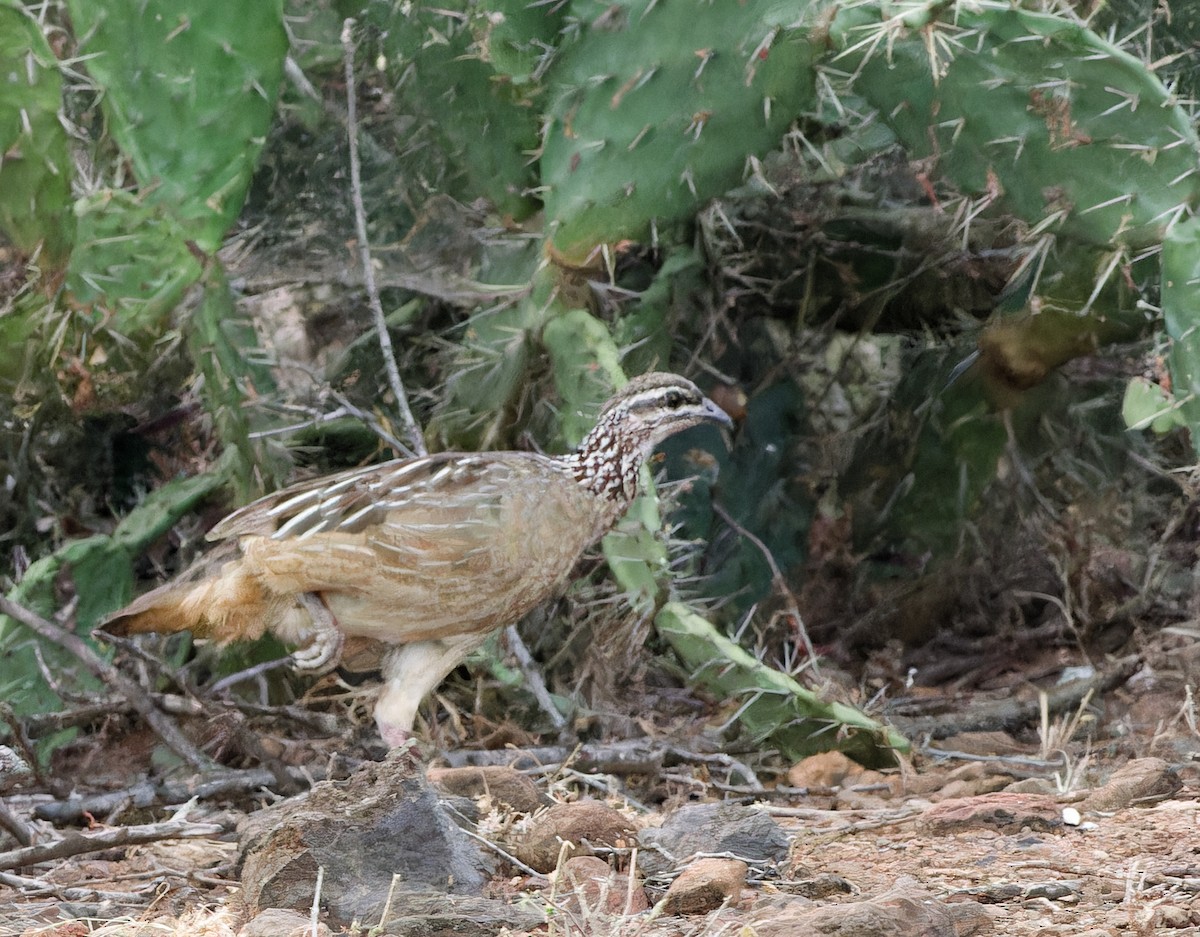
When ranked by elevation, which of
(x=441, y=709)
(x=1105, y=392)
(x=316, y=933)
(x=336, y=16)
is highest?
(x=336, y=16)

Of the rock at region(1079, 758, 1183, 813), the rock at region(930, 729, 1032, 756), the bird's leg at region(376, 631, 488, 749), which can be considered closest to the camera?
the rock at region(1079, 758, 1183, 813)

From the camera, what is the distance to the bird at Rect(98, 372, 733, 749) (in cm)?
326

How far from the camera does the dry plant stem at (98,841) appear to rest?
264cm

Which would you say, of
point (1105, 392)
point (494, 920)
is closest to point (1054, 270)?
point (1105, 392)

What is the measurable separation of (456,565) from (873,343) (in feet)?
9.19

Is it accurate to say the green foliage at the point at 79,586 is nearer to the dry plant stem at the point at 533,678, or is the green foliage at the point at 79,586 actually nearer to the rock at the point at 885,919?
the dry plant stem at the point at 533,678

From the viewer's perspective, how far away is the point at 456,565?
3.27 metres

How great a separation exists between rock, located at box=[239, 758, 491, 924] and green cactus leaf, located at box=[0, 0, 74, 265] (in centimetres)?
199

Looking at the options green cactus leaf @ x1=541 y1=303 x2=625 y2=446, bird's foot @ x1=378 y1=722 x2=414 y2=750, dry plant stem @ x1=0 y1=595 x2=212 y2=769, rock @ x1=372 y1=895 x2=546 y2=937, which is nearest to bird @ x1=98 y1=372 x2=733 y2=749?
bird's foot @ x1=378 y1=722 x2=414 y2=750

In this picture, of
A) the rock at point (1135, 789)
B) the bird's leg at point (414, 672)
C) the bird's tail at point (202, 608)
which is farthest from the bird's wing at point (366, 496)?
the rock at point (1135, 789)

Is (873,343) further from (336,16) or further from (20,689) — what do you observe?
(20,689)

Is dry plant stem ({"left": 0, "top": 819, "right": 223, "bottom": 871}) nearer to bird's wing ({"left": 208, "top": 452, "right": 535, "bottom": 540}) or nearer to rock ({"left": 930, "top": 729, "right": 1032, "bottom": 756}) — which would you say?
bird's wing ({"left": 208, "top": 452, "right": 535, "bottom": 540})

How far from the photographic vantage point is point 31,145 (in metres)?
3.76

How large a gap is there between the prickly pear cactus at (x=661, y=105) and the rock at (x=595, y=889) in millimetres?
1917
